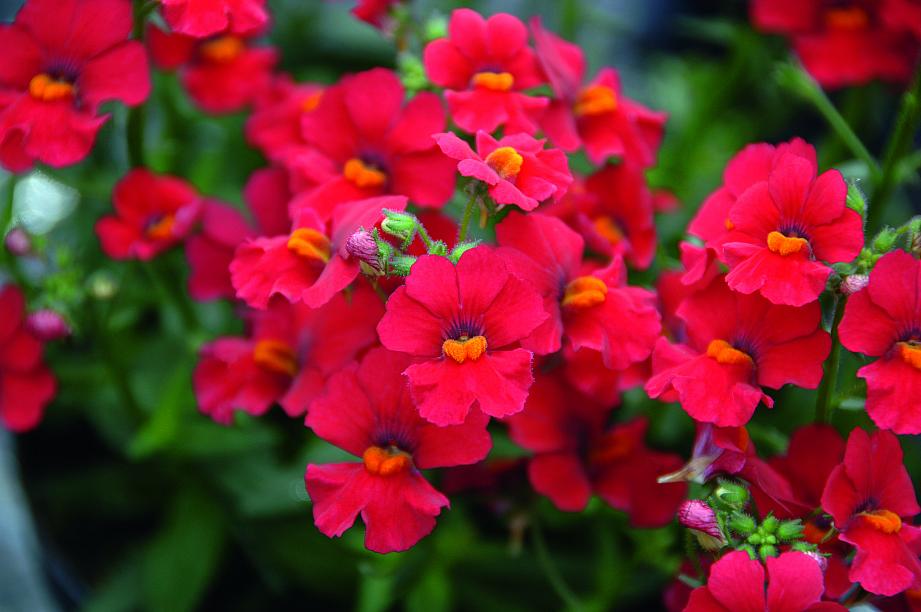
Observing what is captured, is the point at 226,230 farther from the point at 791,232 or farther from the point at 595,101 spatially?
the point at 791,232

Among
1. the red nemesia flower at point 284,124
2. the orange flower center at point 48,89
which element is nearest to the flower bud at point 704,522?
the red nemesia flower at point 284,124

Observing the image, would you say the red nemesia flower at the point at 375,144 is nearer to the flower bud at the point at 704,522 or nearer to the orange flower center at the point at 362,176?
the orange flower center at the point at 362,176

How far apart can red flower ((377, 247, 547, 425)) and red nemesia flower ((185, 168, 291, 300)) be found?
0.97 feet

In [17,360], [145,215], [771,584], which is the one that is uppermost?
[771,584]

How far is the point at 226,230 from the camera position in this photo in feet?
2.91

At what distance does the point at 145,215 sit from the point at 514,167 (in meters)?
0.43

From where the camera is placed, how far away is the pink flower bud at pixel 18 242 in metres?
0.90

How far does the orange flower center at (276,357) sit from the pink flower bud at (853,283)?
43 cm

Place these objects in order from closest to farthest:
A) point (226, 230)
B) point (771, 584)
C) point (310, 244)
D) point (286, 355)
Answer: point (771, 584) → point (310, 244) → point (286, 355) → point (226, 230)

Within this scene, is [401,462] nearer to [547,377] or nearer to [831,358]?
[547,377]

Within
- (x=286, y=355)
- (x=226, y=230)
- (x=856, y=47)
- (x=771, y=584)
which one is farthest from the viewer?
(x=856, y=47)

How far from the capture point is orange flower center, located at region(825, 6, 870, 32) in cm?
107

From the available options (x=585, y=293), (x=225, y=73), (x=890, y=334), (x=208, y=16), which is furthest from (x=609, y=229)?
(x=225, y=73)

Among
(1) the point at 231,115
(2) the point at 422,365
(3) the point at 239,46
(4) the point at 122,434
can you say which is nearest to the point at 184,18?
(2) the point at 422,365
